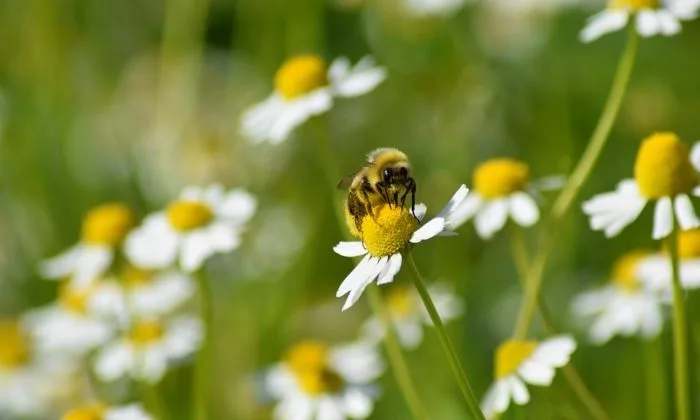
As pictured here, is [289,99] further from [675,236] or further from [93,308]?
[675,236]

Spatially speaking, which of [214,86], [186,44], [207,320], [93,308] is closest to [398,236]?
[207,320]

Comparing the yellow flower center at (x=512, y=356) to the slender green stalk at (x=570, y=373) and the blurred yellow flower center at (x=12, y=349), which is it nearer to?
the slender green stalk at (x=570, y=373)

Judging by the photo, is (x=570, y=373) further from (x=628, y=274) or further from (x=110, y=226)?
(x=110, y=226)

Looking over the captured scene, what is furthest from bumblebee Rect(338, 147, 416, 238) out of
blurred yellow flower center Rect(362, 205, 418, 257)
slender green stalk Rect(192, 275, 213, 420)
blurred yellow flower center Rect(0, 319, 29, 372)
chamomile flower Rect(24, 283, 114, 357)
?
blurred yellow flower center Rect(0, 319, 29, 372)

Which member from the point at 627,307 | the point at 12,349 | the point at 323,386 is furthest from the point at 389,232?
the point at 12,349


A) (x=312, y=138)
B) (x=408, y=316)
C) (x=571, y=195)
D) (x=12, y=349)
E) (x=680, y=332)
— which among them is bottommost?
(x=680, y=332)
